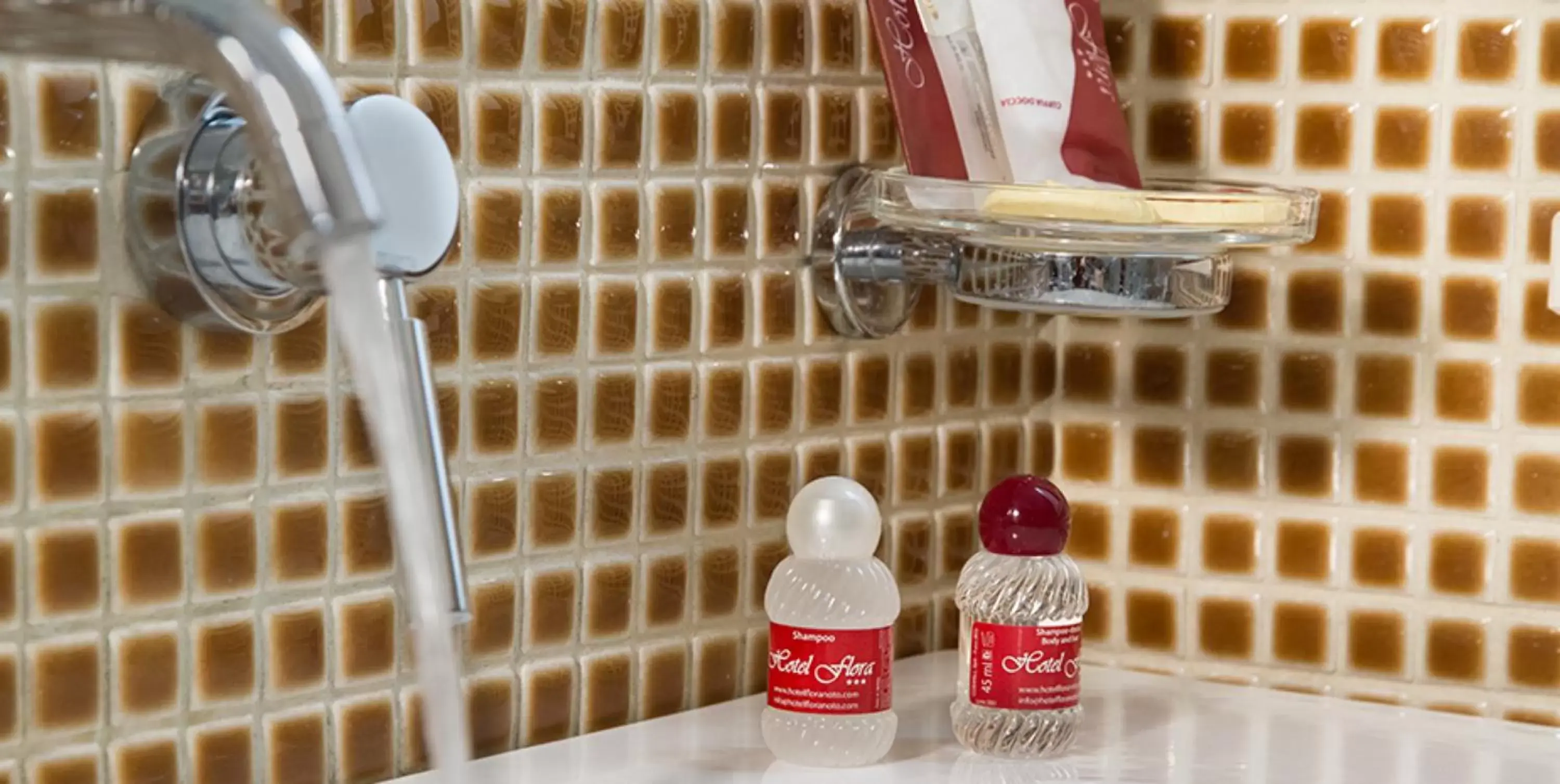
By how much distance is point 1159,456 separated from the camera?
1230mm

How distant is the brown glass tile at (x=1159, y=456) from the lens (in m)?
1.22

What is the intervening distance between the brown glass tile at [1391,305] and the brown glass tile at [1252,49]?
14cm

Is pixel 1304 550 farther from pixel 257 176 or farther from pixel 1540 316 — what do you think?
pixel 257 176

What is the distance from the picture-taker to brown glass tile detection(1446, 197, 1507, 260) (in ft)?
3.69

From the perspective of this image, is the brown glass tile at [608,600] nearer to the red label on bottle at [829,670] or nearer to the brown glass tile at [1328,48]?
the red label on bottle at [829,670]

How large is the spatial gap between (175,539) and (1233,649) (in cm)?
66

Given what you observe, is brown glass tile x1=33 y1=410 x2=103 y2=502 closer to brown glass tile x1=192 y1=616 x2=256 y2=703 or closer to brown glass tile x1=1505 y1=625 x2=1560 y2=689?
brown glass tile x1=192 y1=616 x2=256 y2=703

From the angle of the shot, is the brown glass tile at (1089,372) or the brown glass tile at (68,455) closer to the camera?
the brown glass tile at (68,455)

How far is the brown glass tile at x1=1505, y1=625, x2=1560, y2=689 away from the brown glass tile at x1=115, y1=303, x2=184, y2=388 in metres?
0.75

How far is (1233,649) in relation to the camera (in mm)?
1216

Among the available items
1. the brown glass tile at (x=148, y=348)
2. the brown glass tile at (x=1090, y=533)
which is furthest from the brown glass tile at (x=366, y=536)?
the brown glass tile at (x=1090, y=533)

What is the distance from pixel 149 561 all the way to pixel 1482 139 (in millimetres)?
745

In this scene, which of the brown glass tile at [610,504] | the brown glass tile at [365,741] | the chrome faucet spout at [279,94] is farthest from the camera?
the brown glass tile at [610,504]

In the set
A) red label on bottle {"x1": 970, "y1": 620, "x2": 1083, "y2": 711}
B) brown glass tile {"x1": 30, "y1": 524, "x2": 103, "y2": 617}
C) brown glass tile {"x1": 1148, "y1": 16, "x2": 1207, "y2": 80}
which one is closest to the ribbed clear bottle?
red label on bottle {"x1": 970, "y1": 620, "x2": 1083, "y2": 711}
